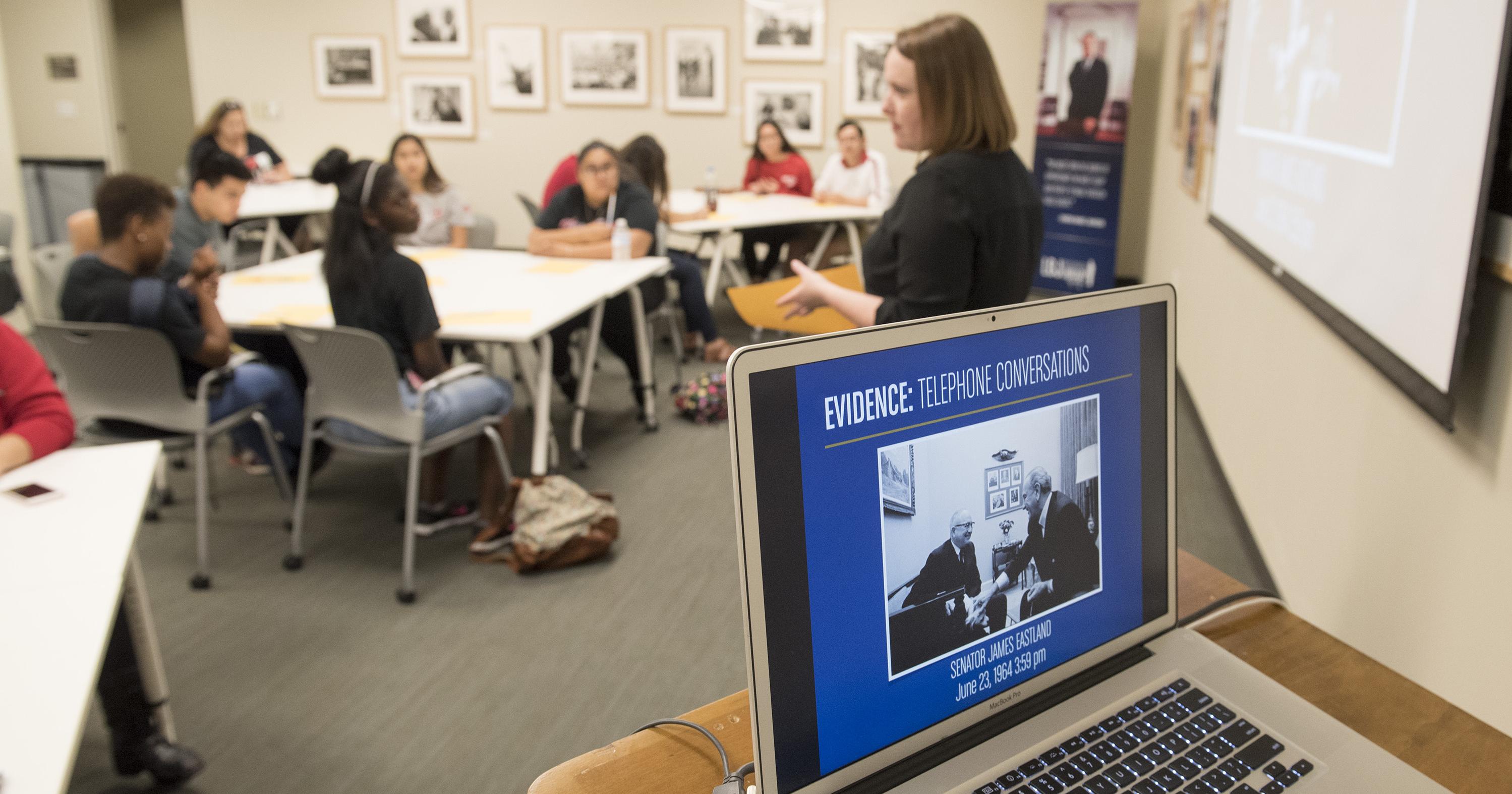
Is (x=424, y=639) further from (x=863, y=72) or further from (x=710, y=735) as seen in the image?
(x=863, y=72)

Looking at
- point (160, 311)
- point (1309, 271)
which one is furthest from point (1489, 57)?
point (160, 311)

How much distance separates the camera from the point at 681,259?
18.2 feet

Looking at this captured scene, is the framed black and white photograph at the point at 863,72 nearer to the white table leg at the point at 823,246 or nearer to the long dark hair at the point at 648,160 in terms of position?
the white table leg at the point at 823,246

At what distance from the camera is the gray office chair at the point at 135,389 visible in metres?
2.77

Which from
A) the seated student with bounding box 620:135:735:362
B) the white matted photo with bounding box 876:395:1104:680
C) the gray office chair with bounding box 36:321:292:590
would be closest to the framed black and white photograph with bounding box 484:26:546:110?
the seated student with bounding box 620:135:735:362

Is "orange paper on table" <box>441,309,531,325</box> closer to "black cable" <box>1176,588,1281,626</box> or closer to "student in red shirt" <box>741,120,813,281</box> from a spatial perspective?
"black cable" <box>1176,588,1281,626</box>

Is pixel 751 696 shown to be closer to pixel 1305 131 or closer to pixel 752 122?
pixel 1305 131

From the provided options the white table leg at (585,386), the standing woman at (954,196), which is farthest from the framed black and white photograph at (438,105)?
the standing woman at (954,196)

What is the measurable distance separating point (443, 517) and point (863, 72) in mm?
5766

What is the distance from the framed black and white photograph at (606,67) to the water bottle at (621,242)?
14.3 ft

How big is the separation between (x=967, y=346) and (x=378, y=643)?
7.69 ft

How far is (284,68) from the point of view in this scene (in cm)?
866

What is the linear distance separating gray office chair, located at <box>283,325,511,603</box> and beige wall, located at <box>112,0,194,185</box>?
8.21m

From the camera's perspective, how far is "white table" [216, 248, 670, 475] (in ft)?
10.7
